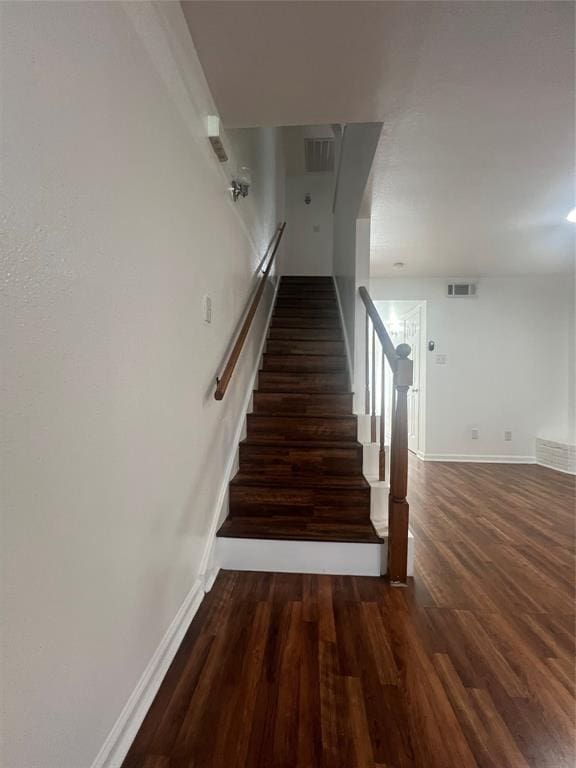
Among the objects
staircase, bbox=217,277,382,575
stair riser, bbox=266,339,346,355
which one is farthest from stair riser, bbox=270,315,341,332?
stair riser, bbox=266,339,346,355

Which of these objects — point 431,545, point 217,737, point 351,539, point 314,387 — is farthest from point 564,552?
point 217,737

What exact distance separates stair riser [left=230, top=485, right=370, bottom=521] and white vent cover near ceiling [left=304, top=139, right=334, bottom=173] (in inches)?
200

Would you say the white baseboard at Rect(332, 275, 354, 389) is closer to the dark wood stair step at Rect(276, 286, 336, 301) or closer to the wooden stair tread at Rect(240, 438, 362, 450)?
the dark wood stair step at Rect(276, 286, 336, 301)

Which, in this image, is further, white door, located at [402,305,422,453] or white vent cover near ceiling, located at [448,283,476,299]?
white door, located at [402,305,422,453]

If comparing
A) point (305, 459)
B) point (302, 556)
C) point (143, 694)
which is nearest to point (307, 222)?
point (305, 459)

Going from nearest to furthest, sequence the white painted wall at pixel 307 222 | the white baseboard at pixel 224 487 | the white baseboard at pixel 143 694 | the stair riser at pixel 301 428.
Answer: the white baseboard at pixel 143 694, the white baseboard at pixel 224 487, the stair riser at pixel 301 428, the white painted wall at pixel 307 222

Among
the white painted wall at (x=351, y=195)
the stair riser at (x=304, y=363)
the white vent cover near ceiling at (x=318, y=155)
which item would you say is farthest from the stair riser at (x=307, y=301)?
the white vent cover near ceiling at (x=318, y=155)

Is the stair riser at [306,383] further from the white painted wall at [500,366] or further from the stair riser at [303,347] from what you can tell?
the white painted wall at [500,366]

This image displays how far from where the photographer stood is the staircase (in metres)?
1.80

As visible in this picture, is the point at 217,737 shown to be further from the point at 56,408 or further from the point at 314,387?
the point at 314,387

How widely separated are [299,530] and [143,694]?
100 cm

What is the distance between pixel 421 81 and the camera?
1468 mm

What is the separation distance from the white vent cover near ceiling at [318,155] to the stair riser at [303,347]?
136 inches

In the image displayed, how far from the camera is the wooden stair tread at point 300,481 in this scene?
2076 mm
